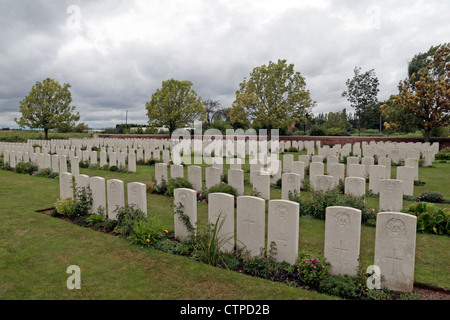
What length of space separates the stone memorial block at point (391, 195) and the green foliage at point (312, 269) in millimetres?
3950

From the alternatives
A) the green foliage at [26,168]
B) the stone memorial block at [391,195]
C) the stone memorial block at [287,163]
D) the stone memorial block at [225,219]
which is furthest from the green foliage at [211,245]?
the green foliage at [26,168]

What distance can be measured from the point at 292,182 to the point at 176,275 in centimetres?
456

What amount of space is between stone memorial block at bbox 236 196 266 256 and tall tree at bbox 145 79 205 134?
28.2 m

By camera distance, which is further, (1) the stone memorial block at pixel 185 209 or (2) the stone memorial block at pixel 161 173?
(2) the stone memorial block at pixel 161 173

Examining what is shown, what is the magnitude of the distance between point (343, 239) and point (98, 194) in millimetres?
5568

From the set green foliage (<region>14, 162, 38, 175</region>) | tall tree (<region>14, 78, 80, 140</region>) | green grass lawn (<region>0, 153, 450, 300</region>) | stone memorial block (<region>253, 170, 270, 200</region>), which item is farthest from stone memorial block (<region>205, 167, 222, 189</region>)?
tall tree (<region>14, 78, 80, 140</region>)

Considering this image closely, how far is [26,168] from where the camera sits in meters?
14.4

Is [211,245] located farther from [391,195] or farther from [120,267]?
[391,195]

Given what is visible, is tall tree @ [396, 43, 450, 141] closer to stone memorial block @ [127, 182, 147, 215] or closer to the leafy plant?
the leafy plant

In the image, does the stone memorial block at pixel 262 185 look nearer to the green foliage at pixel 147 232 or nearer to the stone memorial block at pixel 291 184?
the stone memorial block at pixel 291 184

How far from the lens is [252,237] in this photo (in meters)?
4.79

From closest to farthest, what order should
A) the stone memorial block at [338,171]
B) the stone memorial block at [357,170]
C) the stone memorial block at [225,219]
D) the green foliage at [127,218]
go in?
the stone memorial block at [225,219]
the green foliage at [127,218]
the stone memorial block at [357,170]
the stone memorial block at [338,171]

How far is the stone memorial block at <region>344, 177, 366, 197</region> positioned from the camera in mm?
7461

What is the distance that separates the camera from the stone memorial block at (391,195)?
6.93 metres
